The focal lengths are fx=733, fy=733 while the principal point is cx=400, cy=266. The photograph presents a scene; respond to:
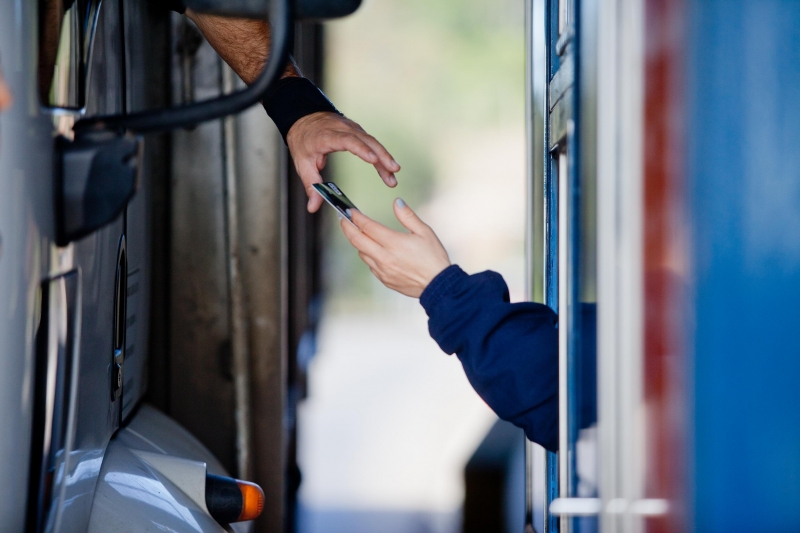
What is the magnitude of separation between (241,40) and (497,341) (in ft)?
3.01

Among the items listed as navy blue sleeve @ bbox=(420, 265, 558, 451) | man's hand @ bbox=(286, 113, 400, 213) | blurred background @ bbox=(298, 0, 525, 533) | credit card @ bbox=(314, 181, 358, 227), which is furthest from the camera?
blurred background @ bbox=(298, 0, 525, 533)

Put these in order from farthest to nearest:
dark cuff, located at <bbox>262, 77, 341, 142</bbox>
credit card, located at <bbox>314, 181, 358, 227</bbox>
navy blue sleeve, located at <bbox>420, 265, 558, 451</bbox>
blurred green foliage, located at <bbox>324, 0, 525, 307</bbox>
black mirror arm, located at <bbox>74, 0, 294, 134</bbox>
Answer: blurred green foliage, located at <bbox>324, 0, 525, 307</bbox> → dark cuff, located at <bbox>262, 77, 341, 142</bbox> → credit card, located at <bbox>314, 181, 358, 227</bbox> → navy blue sleeve, located at <bbox>420, 265, 558, 451</bbox> → black mirror arm, located at <bbox>74, 0, 294, 134</bbox>

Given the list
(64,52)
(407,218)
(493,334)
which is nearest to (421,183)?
(407,218)

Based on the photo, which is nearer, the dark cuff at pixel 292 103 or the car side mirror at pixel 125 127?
the car side mirror at pixel 125 127

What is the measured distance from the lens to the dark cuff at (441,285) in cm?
103

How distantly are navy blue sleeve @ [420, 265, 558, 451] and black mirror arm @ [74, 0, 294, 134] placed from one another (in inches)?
15.2

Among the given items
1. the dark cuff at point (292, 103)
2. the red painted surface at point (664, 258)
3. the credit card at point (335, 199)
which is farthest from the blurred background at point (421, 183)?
the red painted surface at point (664, 258)

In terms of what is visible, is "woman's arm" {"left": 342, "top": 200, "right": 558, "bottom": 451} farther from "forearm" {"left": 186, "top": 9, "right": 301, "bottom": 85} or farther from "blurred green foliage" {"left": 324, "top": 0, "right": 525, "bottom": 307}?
"blurred green foliage" {"left": 324, "top": 0, "right": 525, "bottom": 307}

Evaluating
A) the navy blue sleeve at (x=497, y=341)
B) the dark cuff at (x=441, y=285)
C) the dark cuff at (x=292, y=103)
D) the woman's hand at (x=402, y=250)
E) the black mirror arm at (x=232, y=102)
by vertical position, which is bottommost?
the navy blue sleeve at (x=497, y=341)

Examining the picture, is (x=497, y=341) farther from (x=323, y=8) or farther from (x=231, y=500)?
(x=231, y=500)

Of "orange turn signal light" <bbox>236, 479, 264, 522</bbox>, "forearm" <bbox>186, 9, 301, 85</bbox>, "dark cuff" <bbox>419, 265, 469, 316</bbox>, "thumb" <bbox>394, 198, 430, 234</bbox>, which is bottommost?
"orange turn signal light" <bbox>236, 479, 264, 522</bbox>

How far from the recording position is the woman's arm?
1006mm

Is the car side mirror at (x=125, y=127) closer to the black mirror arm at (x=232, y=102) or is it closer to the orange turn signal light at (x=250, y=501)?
the black mirror arm at (x=232, y=102)

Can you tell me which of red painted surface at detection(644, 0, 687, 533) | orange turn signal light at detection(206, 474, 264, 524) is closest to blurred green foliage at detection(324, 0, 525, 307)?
orange turn signal light at detection(206, 474, 264, 524)
